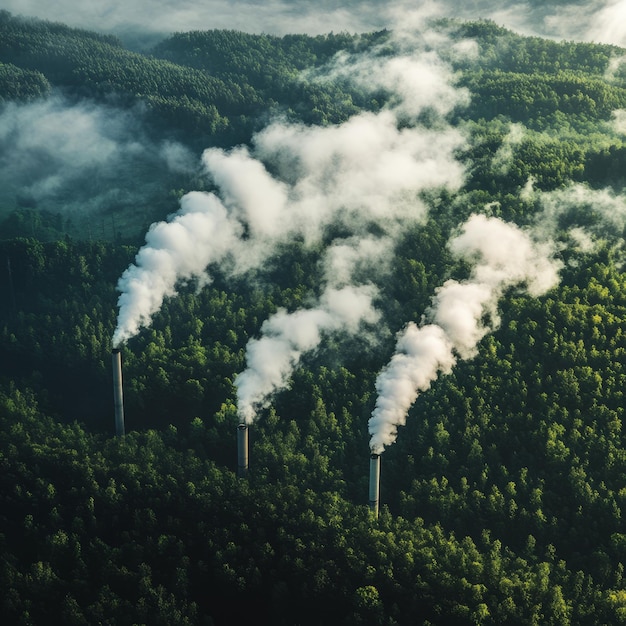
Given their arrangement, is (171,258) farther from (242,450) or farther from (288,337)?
(242,450)

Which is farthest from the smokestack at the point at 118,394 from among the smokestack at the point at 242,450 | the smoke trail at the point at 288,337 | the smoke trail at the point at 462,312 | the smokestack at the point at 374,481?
the smokestack at the point at 374,481

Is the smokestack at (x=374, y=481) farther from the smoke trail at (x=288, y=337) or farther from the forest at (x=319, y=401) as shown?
the smoke trail at (x=288, y=337)

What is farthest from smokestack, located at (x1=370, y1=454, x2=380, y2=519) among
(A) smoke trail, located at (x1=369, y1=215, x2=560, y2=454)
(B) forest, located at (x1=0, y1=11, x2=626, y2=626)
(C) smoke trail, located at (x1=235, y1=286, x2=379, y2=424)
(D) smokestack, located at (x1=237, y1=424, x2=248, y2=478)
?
(C) smoke trail, located at (x1=235, y1=286, x2=379, y2=424)

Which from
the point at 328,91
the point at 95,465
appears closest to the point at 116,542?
the point at 95,465

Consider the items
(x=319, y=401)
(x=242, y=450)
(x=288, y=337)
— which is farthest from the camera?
(x=288, y=337)

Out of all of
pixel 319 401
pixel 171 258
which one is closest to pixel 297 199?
pixel 171 258

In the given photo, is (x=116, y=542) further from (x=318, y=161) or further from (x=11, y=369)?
(x=318, y=161)
